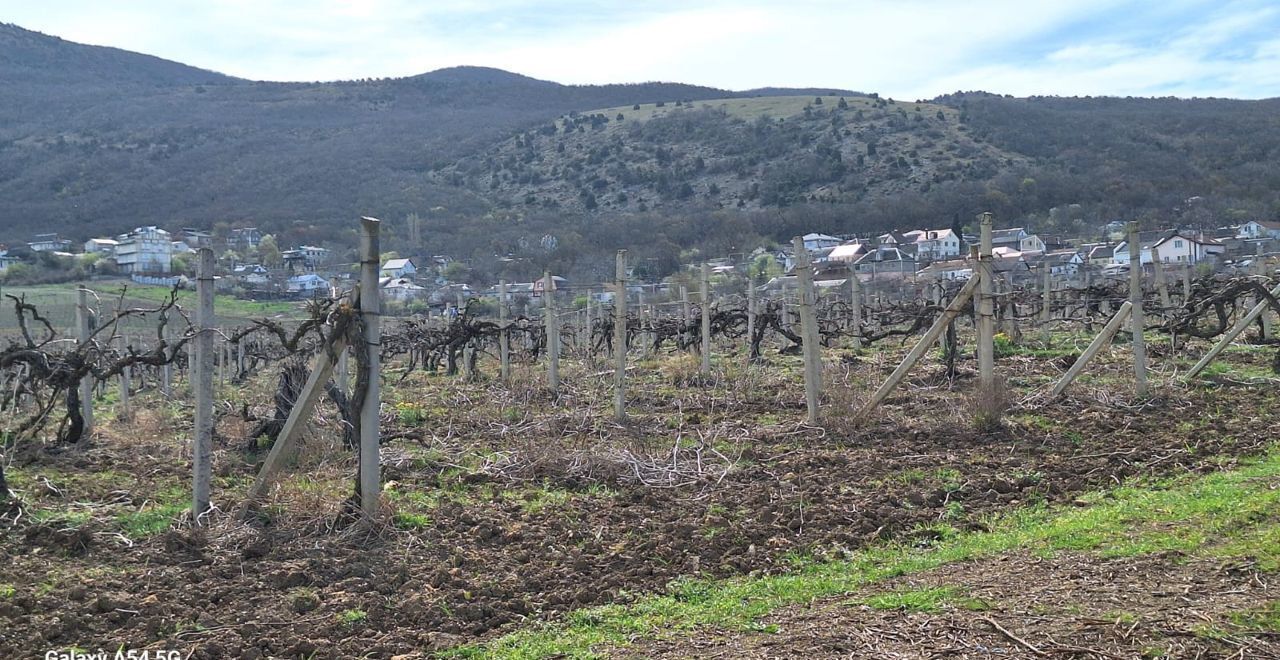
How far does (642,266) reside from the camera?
62594 millimetres

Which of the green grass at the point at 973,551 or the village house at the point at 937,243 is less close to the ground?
the village house at the point at 937,243

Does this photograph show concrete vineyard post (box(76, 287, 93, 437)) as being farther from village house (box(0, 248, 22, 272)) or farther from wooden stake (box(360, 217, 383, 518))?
village house (box(0, 248, 22, 272))

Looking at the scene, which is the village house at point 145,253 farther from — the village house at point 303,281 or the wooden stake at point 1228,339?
the wooden stake at point 1228,339

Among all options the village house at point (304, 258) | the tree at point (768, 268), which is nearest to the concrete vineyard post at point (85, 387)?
the tree at point (768, 268)

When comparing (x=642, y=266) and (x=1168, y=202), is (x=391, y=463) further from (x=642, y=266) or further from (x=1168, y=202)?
(x=1168, y=202)

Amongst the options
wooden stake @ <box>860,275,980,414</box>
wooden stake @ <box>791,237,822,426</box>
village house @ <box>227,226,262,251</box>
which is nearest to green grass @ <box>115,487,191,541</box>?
wooden stake @ <box>791,237,822,426</box>

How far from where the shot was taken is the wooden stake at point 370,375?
272 inches

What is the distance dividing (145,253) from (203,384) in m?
62.8

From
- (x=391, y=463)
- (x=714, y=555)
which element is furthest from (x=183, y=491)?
(x=714, y=555)

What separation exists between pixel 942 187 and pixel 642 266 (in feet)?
81.8

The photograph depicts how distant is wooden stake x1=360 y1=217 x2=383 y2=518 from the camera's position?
690cm

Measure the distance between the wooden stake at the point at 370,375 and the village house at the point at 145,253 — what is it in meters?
54.6

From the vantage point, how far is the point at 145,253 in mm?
62875

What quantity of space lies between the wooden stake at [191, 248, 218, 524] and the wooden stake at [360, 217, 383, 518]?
1.01 metres
